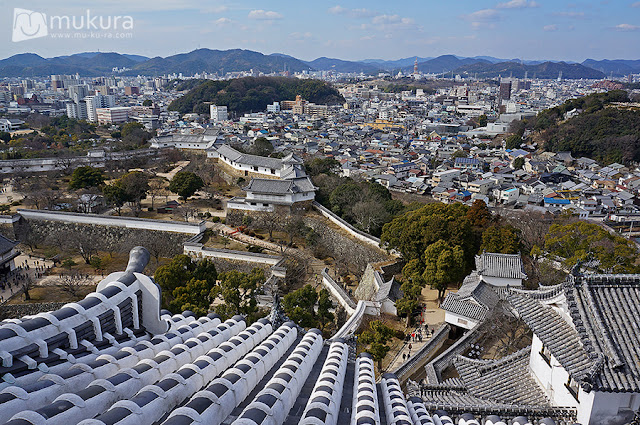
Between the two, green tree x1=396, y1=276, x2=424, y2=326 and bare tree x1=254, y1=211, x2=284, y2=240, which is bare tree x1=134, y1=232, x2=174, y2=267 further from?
green tree x1=396, y1=276, x2=424, y2=326

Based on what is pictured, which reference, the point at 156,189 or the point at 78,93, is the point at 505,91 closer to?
the point at 78,93

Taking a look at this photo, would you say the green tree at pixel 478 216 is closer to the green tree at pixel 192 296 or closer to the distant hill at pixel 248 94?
the green tree at pixel 192 296

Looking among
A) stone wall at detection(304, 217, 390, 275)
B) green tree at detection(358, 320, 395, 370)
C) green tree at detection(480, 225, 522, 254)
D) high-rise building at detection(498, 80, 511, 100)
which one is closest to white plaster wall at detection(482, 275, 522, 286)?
green tree at detection(480, 225, 522, 254)

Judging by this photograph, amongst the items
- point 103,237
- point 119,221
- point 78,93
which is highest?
point 78,93

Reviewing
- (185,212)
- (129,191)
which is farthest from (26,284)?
(185,212)

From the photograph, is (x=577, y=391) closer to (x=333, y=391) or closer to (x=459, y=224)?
(x=333, y=391)

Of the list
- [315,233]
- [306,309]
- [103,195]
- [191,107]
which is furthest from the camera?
[191,107]

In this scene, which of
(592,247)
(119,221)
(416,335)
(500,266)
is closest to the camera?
(416,335)

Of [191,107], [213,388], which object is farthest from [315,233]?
[191,107]
